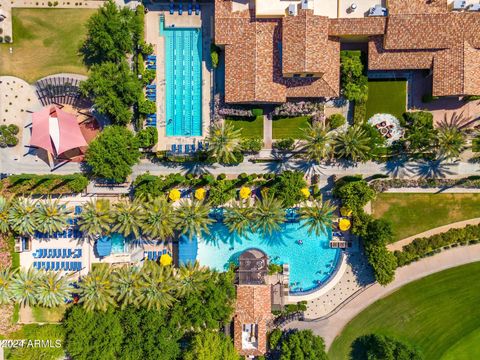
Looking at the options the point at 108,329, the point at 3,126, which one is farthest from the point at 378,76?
the point at 3,126

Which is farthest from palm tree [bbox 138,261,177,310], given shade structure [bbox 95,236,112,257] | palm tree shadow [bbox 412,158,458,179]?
palm tree shadow [bbox 412,158,458,179]

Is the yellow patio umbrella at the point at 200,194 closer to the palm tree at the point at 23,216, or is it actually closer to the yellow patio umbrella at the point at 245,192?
the yellow patio umbrella at the point at 245,192

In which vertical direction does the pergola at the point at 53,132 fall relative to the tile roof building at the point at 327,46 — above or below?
below

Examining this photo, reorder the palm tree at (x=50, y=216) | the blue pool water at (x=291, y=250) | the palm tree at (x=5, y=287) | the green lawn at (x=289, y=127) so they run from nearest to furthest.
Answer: the palm tree at (x=50, y=216) < the palm tree at (x=5, y=287) < the green lawn at (x=289, y=127) < the blue pool water at (x=291, y=250)

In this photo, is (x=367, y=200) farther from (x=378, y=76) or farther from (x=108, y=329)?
(x=108, y=329)

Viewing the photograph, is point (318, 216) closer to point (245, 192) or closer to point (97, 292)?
point (245, 192)

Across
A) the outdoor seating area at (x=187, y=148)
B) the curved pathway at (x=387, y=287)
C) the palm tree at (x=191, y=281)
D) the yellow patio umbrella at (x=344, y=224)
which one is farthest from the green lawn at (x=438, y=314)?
the outdoor seating area at (x=187, y=148)

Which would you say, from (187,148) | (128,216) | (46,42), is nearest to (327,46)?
(187,148)

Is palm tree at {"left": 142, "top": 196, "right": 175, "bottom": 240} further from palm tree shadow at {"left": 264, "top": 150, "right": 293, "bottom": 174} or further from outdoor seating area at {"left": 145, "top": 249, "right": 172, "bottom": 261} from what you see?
palm tree shadow at {"left": 264, "top": 150, "right": 293, "bottom": 174}
